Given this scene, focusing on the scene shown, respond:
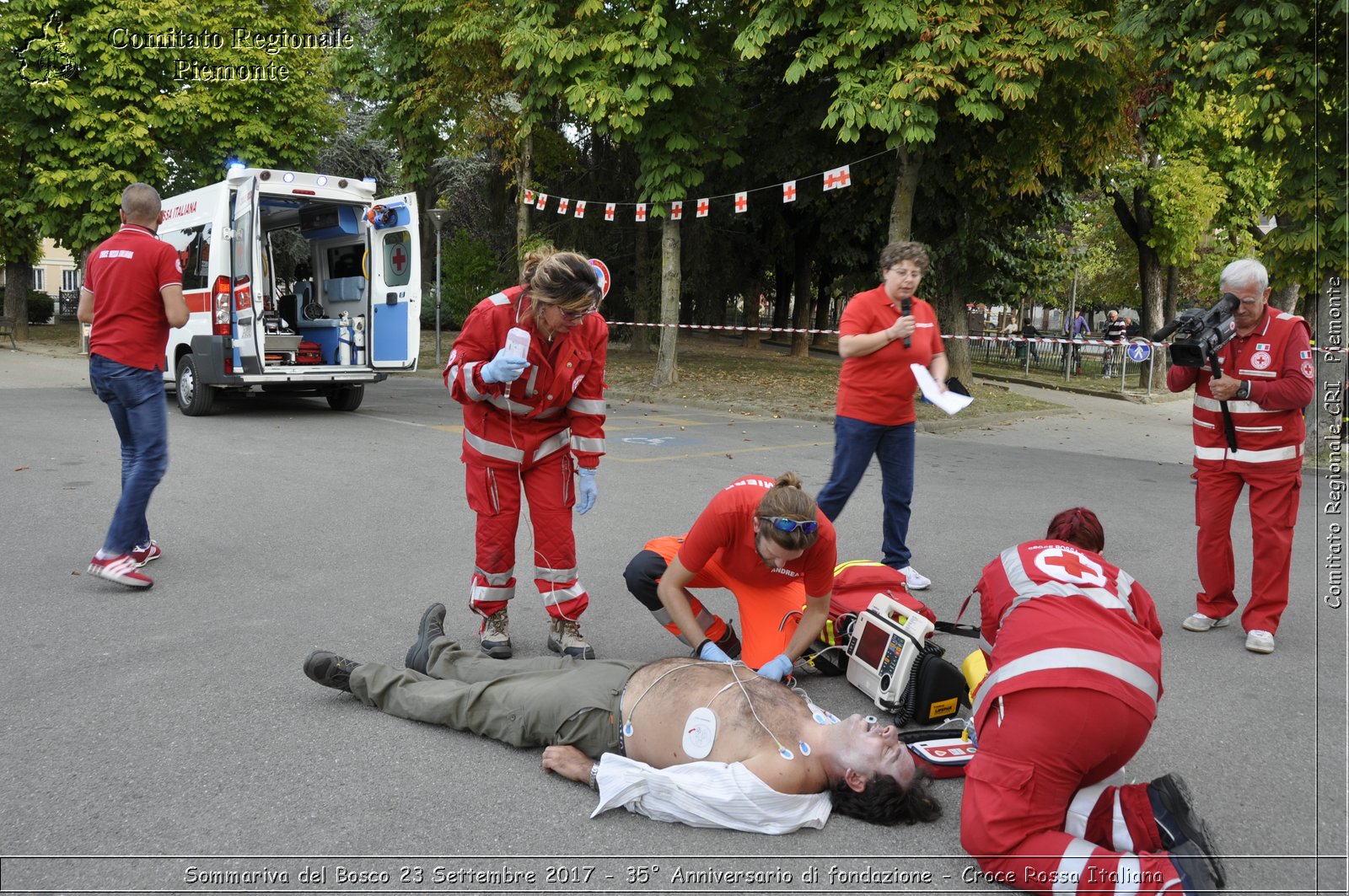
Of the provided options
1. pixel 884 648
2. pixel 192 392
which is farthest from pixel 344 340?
pixel 884 648

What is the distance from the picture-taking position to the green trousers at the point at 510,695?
11.6 feet

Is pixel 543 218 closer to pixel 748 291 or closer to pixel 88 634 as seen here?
pixel 748 291

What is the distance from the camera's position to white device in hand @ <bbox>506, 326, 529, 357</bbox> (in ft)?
13.6

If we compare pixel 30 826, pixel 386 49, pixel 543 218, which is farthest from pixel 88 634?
pixel 543 218

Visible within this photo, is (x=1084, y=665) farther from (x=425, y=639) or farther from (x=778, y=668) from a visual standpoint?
(x=425, y=639)

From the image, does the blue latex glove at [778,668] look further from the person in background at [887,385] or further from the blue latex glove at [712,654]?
the person in background at [887,385]

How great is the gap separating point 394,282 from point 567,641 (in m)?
9.83

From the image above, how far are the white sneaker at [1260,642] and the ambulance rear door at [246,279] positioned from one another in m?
10.7

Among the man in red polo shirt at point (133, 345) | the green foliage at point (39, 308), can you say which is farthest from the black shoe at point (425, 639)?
the green foliage at point (39, 308)

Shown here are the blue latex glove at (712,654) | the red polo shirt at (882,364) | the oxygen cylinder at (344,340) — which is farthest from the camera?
the oxygen cylinder at (344,340)

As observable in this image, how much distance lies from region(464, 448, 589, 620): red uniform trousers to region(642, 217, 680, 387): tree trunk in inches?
554

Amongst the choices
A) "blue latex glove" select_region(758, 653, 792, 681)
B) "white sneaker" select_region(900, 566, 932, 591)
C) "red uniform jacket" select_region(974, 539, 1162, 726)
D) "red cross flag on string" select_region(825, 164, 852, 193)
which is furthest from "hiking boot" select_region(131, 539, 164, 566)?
"red cross flag on string" select_region(825, 164, 852, 193)

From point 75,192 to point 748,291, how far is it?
1806 centimetres

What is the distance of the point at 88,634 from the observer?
4727 millimetres
